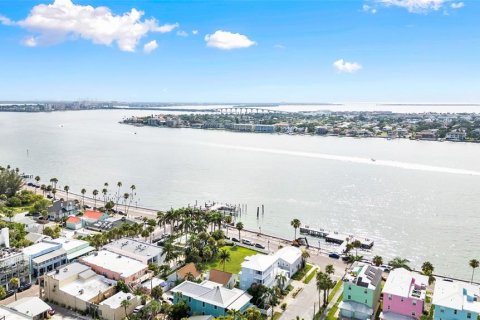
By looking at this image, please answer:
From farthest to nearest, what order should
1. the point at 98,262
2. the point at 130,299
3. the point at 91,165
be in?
the point at 91,165
the point at 98,262
the point at 130,299

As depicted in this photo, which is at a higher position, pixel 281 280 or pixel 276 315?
pixel 281 280

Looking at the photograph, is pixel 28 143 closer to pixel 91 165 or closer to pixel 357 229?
pixel 91 165

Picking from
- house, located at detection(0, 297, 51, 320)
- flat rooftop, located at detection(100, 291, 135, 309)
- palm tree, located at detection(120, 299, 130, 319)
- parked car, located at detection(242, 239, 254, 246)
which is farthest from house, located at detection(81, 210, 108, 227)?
palm tree, located at detection(120, 299, 130, 319)

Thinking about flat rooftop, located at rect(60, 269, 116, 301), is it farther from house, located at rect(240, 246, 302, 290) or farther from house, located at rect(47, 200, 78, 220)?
house, located at rect(47, 200, 78, 220)

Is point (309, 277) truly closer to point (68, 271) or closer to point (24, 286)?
point (68, 271)

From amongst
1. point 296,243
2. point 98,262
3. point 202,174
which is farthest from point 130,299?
point 202,174

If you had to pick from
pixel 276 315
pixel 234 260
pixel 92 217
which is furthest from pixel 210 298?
pixel 92 217

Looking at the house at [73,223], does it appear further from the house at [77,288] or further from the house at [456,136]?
the house at [456,136]
